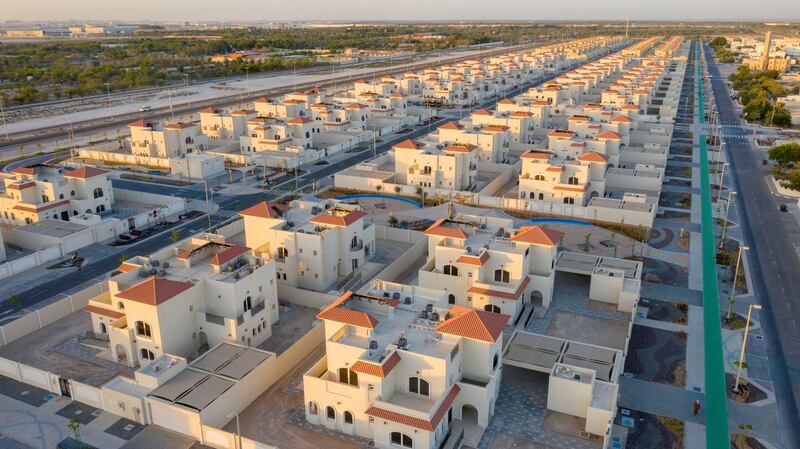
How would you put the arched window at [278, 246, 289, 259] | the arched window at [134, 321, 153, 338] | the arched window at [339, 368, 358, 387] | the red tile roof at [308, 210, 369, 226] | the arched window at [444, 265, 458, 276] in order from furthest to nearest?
the red tile roof at [308, 210, 369, 226] < the arched window at [278, 246, 289, 259] < the arched window at [444, 265, 458, 276] < the arched window at [134, 321, 153, 338] < the arched window at [339, 368, 358, 387]

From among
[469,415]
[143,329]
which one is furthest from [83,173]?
[469,415]

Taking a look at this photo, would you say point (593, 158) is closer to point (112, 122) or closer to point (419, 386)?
point (419, 386)

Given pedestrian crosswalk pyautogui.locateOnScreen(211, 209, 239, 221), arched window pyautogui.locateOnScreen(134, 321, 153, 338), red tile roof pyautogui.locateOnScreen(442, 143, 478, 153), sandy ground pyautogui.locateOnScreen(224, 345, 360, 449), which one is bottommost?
sandy ground pyautogui.locateOnScreen(224, 345, 360, 449)

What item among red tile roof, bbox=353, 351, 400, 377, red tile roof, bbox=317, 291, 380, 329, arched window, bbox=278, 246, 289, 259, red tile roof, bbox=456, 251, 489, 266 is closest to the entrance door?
red tile roof, bbox=317, 291, 380, 329

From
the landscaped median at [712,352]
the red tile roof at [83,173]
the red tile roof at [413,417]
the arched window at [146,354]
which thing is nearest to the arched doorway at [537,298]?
the landscaped median at [712,352]

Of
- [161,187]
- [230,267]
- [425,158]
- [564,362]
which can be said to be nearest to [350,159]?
[425,158]

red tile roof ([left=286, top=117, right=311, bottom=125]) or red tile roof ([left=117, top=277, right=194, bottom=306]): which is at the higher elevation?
red tile roof ([left=286, top=117, right=311, bottom=125])

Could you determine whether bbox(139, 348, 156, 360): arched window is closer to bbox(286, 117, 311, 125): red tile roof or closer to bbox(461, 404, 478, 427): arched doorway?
bbox(461, 404, 478, 427): arched doorway

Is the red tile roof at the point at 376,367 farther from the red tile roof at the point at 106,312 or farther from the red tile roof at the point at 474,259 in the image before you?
the red tile roof at the point at 106,312
